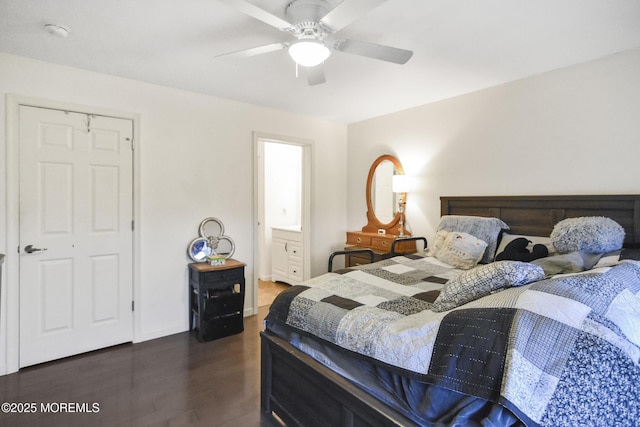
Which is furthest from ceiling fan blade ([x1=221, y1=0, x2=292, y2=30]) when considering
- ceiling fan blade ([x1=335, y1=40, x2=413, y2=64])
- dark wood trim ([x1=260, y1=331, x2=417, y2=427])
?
dark wood trim ([x1=260, y1=331, x2=417, y2=427])

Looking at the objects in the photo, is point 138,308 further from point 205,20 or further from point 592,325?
point 592,325

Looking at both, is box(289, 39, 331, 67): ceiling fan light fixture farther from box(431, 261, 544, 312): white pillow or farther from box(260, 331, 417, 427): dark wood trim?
box(260, 331, 417, 427): dark wood trim

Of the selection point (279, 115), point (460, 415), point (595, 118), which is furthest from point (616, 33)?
point (279, 115)

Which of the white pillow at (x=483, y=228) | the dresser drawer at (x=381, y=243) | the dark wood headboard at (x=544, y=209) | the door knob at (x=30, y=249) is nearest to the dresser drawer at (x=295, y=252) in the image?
the dresser drawer at (x=381, y=243)

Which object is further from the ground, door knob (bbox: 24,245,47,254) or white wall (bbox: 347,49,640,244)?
white wall (bbox: 347,49,640,244)

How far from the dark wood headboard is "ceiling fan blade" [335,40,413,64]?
6.10 feet

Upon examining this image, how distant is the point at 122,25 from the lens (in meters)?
2.05

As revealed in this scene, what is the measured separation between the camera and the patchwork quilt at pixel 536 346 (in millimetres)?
973

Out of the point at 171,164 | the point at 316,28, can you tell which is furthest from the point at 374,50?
the point at 171,164

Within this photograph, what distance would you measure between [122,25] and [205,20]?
55 centimetres

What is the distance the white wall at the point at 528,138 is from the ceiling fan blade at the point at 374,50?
1679 millimetres

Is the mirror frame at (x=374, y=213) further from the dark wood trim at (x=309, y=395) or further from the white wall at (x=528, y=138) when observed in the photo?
the dark wood trim at (x=309, y=395)

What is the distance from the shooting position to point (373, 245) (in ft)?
13.2

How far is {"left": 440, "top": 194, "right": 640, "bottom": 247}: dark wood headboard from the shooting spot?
2.40 metres
